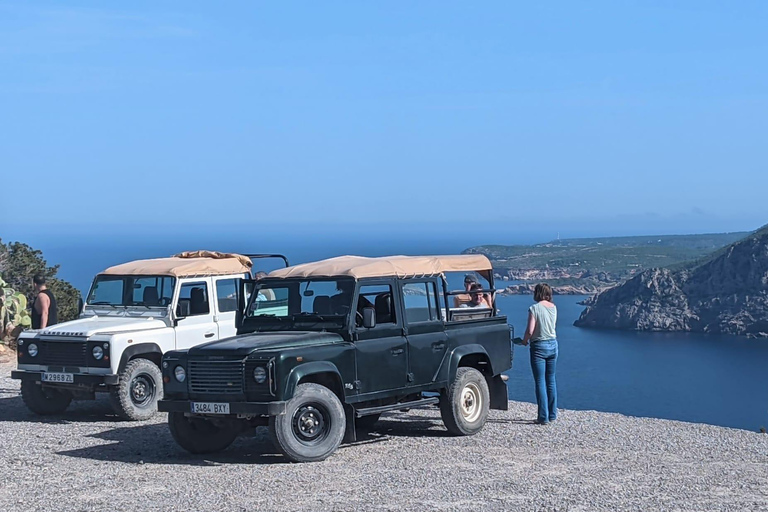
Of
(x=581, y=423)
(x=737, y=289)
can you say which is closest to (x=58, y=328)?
(x=581, y=423)

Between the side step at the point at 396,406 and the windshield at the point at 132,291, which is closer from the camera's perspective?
the side step at the point at 396,406

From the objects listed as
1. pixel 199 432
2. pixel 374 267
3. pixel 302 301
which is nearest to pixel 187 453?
pixel 199 432

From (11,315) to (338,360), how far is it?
48.5ft

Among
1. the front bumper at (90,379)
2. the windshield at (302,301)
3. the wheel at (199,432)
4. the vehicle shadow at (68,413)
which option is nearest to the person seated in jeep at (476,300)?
the windshield at (302,301)

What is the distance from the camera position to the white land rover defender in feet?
40.4

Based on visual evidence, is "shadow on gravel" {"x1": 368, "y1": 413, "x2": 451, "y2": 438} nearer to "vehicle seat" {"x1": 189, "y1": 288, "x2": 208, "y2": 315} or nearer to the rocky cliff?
"vehicle seat" {"x1": 189, "y1": 288, "x2": 208, "y2": 315}

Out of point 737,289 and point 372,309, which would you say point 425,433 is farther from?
point 737,289

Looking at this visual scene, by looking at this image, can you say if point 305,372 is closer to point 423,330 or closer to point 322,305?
point 322,305

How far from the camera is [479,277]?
13102 millimetres

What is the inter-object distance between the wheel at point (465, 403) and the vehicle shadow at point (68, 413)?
175 inches

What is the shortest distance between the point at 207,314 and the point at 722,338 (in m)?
127

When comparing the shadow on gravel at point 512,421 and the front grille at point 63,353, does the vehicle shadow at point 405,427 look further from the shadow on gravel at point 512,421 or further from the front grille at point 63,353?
the front grille at point 63,353

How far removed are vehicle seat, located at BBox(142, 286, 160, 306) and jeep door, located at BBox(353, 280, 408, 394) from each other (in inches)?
159

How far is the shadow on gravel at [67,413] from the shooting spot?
1276 cm
